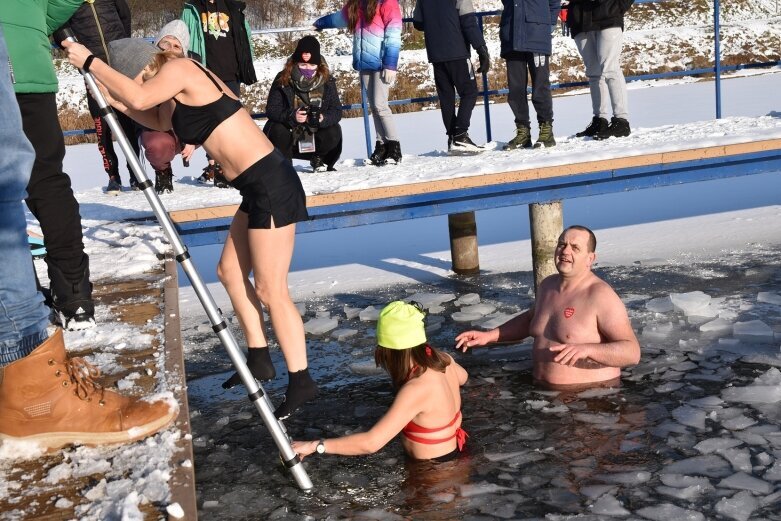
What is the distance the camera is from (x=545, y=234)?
796 centimetres

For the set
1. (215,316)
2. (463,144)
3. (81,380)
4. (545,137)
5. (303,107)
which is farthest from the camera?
(463,144)

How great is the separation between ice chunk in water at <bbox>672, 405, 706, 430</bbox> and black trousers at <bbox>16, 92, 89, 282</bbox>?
301 cm

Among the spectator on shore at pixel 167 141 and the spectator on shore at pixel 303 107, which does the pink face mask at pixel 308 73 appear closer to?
the spectator on shore at pixel 303 107

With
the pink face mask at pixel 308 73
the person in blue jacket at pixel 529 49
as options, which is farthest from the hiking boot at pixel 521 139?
the pink face mask at pixel 308 73

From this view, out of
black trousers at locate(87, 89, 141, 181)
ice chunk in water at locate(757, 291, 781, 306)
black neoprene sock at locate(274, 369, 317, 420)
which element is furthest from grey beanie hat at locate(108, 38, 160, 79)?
ice chunk in water at locate(757, 291, 781, 306)

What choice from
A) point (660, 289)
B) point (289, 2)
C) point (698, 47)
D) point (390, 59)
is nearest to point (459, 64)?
point (390, 59)

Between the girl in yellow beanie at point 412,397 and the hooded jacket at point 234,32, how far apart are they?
4.56 meters

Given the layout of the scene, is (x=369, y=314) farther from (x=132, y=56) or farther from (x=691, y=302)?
(x=132, y=56)

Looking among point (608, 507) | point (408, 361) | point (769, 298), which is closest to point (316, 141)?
point (769, 298)

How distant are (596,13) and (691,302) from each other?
280cm

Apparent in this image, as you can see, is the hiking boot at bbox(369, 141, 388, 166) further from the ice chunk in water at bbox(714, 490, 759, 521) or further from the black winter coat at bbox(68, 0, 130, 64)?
the ice chunk in water at bbox(714, 490, 759, 521)

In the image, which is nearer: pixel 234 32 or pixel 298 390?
pixel 298 390

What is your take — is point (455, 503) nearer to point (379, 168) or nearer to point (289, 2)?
point (379, 168)

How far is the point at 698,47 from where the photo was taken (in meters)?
28.6
